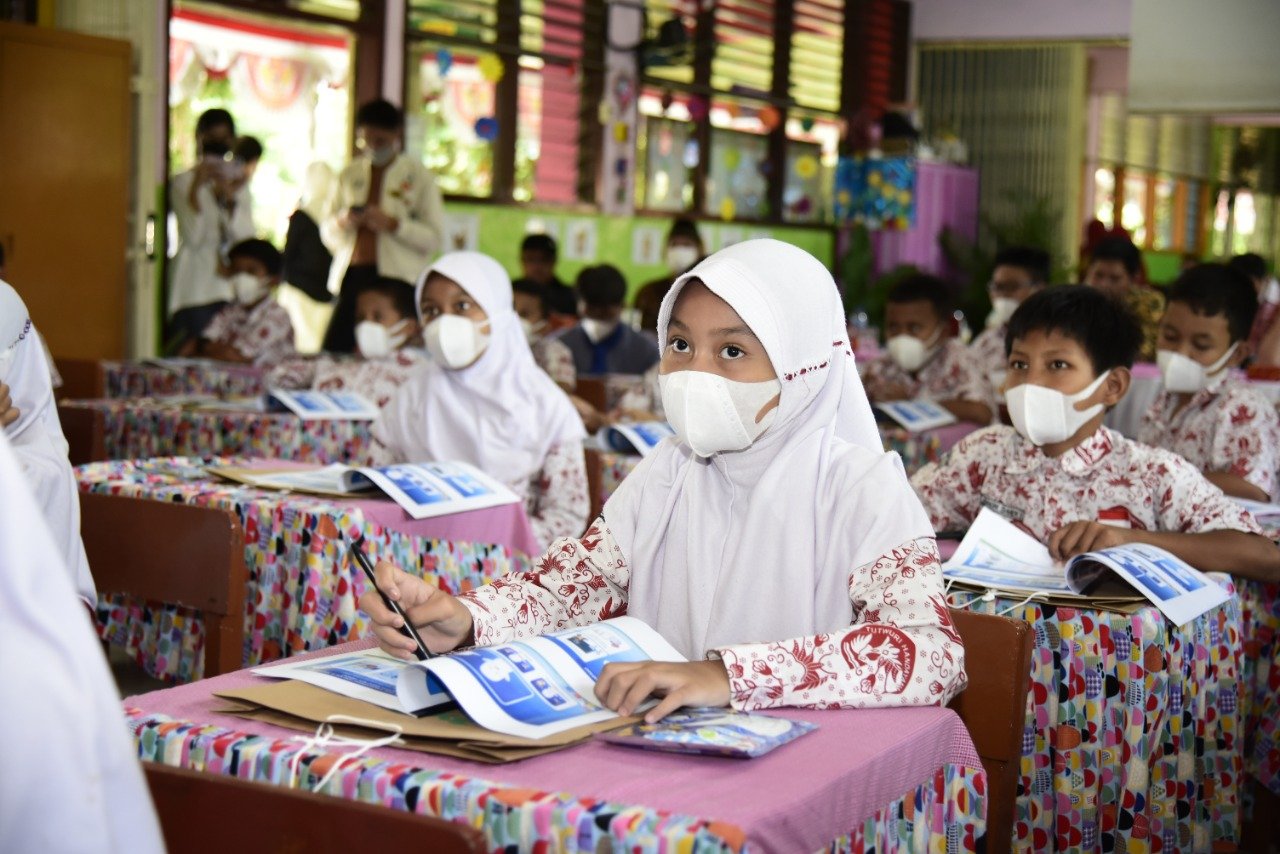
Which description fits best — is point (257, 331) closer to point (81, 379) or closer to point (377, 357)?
point (81, 379)

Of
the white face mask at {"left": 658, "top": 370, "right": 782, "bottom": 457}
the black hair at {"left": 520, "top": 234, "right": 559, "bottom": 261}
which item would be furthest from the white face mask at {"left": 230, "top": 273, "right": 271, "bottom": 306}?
the white face mask at {"left": 658, "top": 370, "right": 782, "bottom": 457}

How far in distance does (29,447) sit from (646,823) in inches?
73.0

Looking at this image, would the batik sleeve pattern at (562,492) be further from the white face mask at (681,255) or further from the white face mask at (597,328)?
the white face mask at (681,255)

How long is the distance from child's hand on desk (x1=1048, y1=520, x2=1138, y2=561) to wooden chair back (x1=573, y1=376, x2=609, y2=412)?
3.68 meters

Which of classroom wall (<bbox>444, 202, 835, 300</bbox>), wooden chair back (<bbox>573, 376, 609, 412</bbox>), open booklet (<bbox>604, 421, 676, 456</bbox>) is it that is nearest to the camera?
open booklet (<bbox>604, 421, 676, 456</bbox>)

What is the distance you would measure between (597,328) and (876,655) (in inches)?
224

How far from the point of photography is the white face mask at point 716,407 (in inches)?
71.7

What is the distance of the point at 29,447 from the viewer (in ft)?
8.86

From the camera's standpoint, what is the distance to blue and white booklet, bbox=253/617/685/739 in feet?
4.76

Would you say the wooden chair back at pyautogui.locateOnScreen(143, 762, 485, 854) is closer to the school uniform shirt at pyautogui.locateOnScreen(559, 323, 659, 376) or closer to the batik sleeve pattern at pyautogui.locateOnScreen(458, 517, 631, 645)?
the batik sleeve pattern at pyautogui.locateOnScreen(458, 517, 631, 645)

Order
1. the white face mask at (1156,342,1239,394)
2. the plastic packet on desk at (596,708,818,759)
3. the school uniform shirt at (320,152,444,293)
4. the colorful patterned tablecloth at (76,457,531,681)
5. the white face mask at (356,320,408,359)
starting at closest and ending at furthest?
the plastic packet on desk at (596,708,818,759)
the colorful patterned tablecloth at (76,457,531,681)
the white face mask at (1156,342,1239,394)
the white face mask at (356,320,408,359)
the school uniform shirt at (320,152,444,293)

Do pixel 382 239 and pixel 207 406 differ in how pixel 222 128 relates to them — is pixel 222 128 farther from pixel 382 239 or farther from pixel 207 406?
pixel 207 406

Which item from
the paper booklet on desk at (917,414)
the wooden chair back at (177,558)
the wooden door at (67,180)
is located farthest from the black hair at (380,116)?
the wooden chair back at (177,558)

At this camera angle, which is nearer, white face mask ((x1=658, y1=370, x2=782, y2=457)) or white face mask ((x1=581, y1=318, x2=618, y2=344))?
white face mask ((x1=658, y1=370, x2=782, y2=457))
